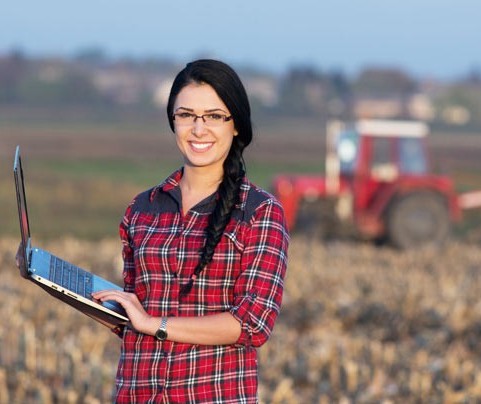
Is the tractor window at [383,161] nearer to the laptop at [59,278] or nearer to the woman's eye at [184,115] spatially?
the woman's eye at [184,115]

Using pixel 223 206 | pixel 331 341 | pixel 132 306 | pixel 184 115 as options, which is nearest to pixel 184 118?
pixel 184 115

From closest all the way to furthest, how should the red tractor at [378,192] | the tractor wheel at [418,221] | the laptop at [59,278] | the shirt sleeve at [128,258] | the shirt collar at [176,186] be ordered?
the laptop at [59,278] < the shirt collar at [176,186] < the shirt sleeve at [128,258] < the red tractor at [378,192] < the tractor wheel at [418,221]

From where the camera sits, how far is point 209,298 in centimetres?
342

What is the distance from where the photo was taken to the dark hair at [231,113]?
11.2 feet

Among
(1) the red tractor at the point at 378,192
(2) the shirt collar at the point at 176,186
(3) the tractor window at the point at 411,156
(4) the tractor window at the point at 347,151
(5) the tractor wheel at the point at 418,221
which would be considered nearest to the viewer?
(2) the shirt collar at the point at 176,186

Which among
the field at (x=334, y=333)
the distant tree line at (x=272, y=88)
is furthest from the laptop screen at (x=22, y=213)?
the distant tree line at (x=272, y=88)

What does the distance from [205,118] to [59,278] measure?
0.56 m

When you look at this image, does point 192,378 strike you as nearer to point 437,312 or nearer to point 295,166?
point 437,312

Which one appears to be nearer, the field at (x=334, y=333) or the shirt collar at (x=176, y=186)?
the shirt collar at (x=176, y=186)

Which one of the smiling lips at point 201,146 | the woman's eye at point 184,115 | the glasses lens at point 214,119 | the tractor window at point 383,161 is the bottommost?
the smiling lips at point 201,146

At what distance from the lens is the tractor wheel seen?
16.7m

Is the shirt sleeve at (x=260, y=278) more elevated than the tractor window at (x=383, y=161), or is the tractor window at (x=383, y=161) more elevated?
the tractor window at (x=383, y=161)

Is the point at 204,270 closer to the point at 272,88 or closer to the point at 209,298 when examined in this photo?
the point at 209,298

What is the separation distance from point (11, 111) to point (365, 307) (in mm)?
78649
